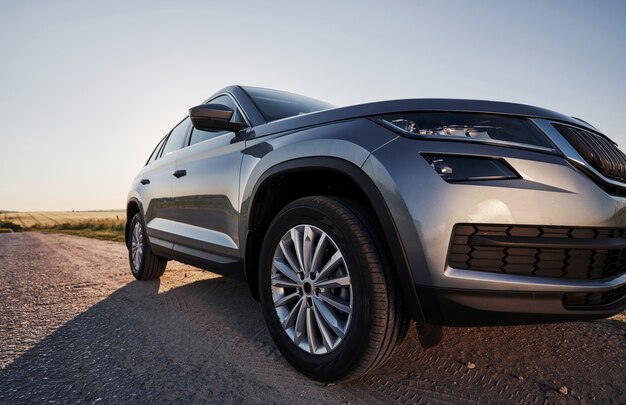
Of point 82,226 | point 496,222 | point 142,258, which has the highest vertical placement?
point 496,222

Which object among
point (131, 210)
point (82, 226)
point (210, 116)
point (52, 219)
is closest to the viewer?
point (210, 116)

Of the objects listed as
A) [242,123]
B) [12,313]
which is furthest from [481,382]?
[12,313]

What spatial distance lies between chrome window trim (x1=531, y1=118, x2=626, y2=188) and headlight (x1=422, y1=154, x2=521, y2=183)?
0.27 metres

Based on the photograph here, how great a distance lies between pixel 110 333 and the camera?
268 centimetres

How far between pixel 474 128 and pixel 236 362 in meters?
1.69

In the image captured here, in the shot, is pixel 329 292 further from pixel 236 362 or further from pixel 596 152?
pixel 596 152

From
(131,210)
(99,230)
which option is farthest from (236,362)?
(99,230)

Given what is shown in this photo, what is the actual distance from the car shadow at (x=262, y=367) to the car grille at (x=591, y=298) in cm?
48

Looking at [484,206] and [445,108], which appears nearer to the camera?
[484,206]

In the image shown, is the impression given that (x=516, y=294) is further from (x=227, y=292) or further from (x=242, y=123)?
(x=227, y=292)

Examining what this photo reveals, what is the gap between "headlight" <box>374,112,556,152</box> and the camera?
1.67 metres

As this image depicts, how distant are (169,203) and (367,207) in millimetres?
2361

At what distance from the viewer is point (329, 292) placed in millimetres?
1953

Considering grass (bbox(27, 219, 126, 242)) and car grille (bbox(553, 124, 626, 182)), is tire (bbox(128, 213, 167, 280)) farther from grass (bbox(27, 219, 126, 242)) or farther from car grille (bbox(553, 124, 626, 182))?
grass (bbox(27, 219, 126, 242))
